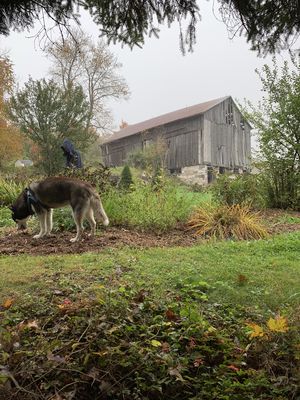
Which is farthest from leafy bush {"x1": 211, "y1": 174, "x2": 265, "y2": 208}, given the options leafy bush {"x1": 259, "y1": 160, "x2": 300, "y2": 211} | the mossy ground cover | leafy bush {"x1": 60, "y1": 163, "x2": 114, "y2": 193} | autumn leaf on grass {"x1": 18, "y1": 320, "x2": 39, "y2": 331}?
autumn leaf on grass {"x1": 18, "y1": 320, "x2": 39, "y2": 331}

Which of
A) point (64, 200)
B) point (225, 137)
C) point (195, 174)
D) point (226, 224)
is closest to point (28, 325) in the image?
point (64, 200)

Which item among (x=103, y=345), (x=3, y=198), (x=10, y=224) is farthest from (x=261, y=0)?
(x=3, y=198)

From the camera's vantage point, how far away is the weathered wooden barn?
122ft

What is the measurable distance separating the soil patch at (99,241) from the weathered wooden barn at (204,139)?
87.0 ft

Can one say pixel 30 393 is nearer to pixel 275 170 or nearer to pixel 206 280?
pixel 206 280

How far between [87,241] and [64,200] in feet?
3.39

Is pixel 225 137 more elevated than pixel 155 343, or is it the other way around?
pixel 225 137

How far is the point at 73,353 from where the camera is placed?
307cm

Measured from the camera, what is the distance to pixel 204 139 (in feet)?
122

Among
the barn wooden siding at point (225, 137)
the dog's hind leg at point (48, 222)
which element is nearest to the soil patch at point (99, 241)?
the dog's hind leg at point (48, 222)

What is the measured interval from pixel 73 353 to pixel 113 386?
0.41 metres

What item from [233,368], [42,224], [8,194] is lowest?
[233,368]

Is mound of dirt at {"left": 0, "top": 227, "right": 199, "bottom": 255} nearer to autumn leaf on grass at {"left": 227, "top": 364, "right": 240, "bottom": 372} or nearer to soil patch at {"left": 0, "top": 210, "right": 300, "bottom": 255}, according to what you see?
soil patch at {"left": 0, "top": 210, "right": 300, "bottom": 255}

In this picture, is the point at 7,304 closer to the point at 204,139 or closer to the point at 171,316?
the point at 171,316
